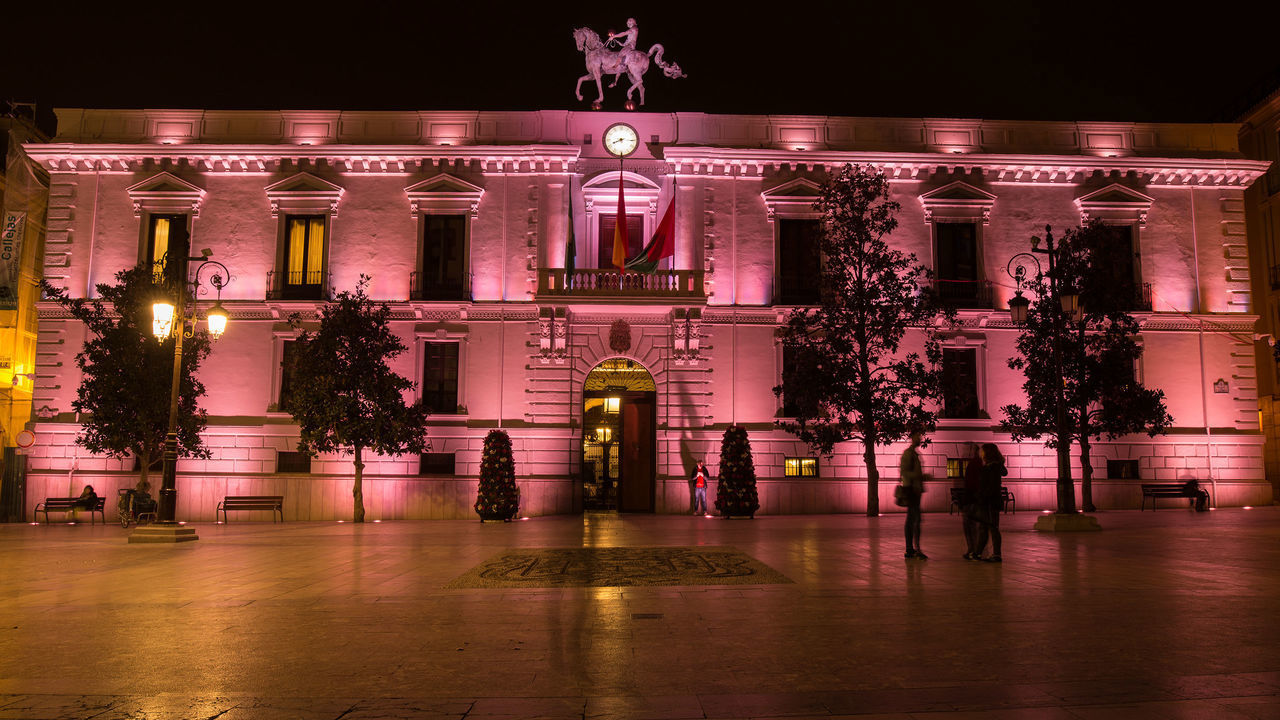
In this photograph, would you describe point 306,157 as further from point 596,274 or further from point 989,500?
point 989,500

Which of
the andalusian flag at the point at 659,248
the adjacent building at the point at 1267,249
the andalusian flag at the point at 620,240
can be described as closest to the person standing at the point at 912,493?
the andalusian flag at the point at 659,248

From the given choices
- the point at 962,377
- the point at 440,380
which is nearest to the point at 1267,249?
the point at 962,377

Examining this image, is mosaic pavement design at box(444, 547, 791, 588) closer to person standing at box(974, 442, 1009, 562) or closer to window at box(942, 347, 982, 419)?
person standing at box(974, 442, 1009, 562)

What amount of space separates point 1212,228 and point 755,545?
934 inches

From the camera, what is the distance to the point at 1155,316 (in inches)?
1153

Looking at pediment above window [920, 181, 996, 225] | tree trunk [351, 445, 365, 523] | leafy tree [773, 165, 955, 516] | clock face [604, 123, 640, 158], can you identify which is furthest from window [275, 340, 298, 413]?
pediment above window [920, 181, 996, 225]

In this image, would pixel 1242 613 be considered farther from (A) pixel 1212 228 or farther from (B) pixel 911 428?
(A) pixel 1212 228

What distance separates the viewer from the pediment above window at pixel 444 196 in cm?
2891

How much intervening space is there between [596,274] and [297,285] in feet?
32.9

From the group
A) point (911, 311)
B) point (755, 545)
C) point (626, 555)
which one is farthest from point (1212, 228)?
point (626, 555)

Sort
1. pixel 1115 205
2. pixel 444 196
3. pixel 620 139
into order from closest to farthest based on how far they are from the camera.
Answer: pixel 444 196 → pixel 620 139 → pixel 1115 205

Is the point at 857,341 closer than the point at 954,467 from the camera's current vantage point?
Yes

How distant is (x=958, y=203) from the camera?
97.0 ft

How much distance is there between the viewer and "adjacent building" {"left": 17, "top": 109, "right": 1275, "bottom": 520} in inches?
1099
